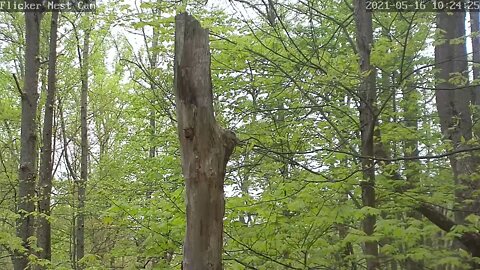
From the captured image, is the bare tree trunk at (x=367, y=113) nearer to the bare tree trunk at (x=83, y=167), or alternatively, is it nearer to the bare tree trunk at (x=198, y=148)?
the bare tree trunk at (x=198, y=148)

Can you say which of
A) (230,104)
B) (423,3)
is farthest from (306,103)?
(423,3)

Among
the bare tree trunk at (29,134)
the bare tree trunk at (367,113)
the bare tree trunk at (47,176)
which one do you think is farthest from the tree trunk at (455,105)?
the bare tree trunk at (47,176)

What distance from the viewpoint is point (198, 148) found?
9.86ft

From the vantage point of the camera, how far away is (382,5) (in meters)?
5.35

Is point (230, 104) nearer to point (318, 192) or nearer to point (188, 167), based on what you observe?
point (318, 192)

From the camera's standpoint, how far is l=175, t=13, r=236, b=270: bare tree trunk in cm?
298

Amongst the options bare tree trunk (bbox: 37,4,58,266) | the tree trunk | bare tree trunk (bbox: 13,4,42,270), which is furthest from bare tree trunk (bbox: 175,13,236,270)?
bare tree trunk (bbox: 37,4,58,266)

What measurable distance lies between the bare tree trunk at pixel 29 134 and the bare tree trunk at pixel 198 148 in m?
4.20

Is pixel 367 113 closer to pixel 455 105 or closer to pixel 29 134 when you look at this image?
pixel 455 105

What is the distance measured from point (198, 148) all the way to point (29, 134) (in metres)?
4.49

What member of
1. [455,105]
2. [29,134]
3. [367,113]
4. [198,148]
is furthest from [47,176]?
[455,105]

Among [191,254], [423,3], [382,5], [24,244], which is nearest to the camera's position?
[191,254]

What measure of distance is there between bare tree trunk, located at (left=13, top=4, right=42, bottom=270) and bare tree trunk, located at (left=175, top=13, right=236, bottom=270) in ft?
13.8

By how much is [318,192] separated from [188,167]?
7.54ft
